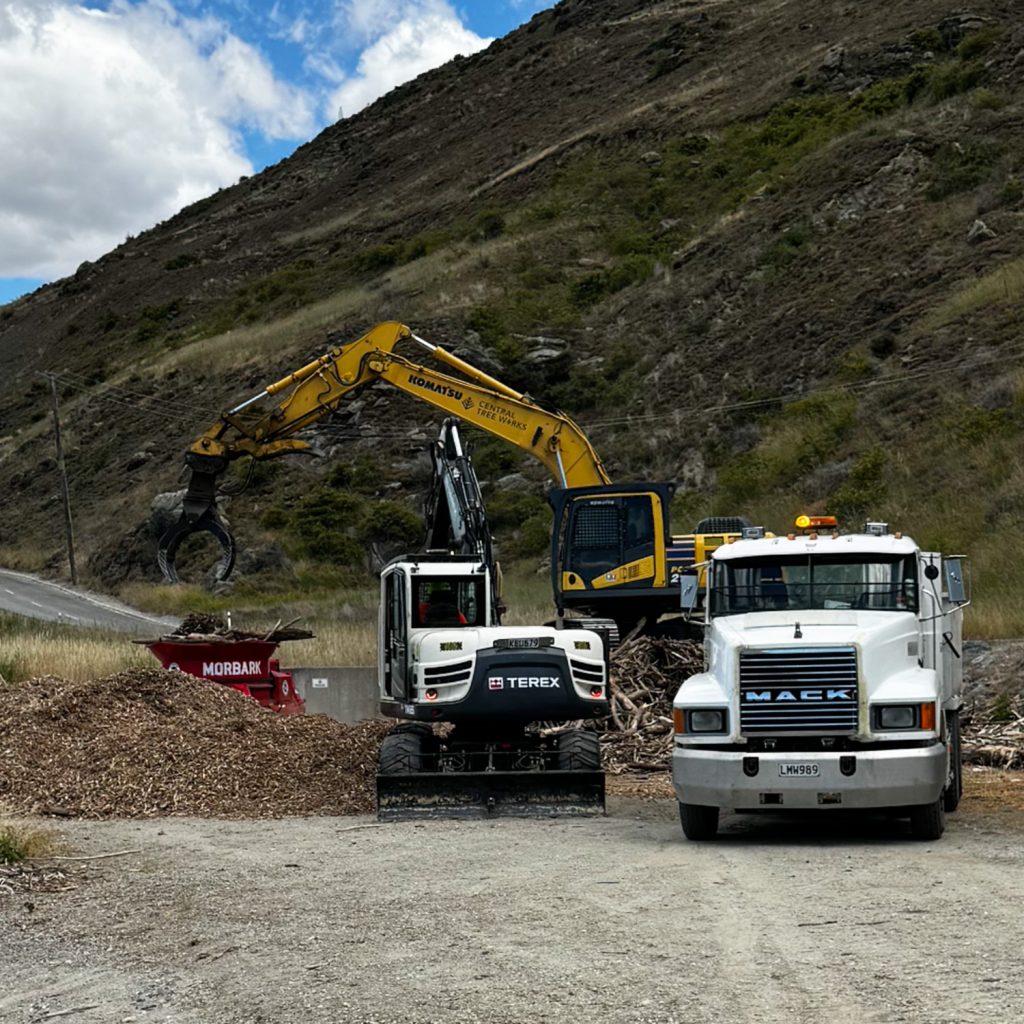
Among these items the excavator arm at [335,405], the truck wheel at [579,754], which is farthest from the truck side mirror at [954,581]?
the excavator arm at [335,405]

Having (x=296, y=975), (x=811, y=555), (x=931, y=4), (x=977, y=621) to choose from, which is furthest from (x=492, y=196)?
(x=296, y=975)

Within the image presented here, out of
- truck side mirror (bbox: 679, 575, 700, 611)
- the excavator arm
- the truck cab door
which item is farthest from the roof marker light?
the excavator arm

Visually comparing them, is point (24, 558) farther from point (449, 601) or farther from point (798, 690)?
point (798, 690)

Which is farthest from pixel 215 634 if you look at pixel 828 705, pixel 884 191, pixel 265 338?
pixel 265 338

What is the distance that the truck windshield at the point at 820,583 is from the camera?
13.9 m

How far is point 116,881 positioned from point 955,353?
33.7 m

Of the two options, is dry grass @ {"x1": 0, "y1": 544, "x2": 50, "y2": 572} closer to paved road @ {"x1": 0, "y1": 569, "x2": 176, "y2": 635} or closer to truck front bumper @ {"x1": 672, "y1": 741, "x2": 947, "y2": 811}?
paved road @ {"x1": 0, "y1": 569, "x2": 176, "y2": 635}

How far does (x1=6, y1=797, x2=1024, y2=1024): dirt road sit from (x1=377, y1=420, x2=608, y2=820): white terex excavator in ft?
3.68

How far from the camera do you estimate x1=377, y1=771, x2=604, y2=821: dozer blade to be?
592 inches

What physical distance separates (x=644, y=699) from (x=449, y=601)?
469cm

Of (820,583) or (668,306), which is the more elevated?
(668,306)

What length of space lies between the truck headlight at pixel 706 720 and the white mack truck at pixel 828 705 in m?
0.01

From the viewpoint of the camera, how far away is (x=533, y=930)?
9.41 meters

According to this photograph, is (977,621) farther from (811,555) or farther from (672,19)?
(672,19)
